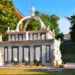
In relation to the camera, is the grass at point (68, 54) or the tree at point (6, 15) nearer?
the tree at point (6, 15)

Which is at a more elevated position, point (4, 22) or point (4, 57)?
point (4, 22)

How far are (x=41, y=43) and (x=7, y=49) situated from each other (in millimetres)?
5101

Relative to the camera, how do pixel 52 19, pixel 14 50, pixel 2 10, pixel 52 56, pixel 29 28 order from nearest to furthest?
pixel 52 56 < pixel 14 50 < pixel 2 10 < pixel 29 28 < pixel 52 19

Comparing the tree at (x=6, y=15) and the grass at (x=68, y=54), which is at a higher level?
the tree at (x=6, y=15)

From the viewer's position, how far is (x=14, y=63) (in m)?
26.8

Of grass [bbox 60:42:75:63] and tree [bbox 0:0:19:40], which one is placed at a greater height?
tree [bbox 0:0:19:40]

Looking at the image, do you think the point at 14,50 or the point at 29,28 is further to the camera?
the point at 29,28

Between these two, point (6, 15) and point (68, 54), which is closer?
point (6, 15)

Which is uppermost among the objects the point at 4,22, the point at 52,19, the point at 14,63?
the point at 52,19

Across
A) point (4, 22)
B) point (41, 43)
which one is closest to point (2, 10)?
point (4, 22)

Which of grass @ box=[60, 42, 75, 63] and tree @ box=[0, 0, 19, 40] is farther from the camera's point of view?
grass @ box=[60, 42, 75, 63]

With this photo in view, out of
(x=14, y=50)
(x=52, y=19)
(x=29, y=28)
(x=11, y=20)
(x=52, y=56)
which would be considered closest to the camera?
(x=52, y=56)

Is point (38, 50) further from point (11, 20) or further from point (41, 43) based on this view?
point (11, 20)

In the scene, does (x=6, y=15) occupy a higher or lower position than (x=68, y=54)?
higher
